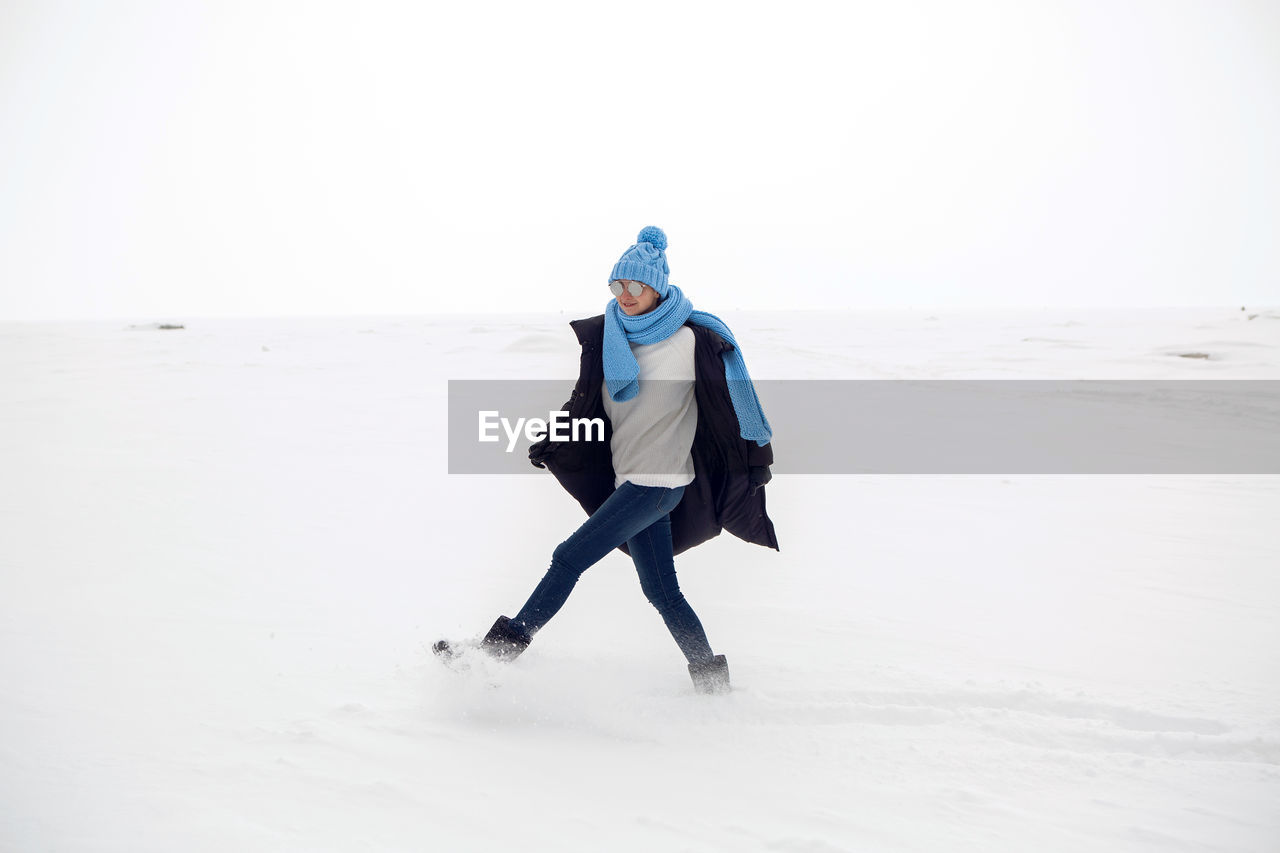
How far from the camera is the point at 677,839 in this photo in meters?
2.45

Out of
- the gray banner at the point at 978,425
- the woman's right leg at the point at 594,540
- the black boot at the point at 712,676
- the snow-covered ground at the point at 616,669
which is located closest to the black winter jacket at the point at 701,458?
the woman's right leg at the point at 594,540

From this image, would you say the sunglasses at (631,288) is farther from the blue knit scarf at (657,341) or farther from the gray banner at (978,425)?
the gray banner at (978,425)

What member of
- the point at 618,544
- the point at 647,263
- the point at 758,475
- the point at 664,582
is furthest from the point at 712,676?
the point at 647,263

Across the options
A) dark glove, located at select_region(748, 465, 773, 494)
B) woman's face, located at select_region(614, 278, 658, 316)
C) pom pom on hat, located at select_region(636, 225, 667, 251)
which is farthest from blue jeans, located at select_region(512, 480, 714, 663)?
pom pom on hat, located at select_region(636, 225, 667, 251)

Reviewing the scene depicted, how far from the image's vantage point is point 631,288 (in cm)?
328

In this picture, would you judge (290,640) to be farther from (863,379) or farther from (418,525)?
(863,379)

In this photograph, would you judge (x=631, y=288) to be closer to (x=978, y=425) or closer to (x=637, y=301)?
(x=637, y=301)

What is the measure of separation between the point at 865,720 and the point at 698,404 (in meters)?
1.40

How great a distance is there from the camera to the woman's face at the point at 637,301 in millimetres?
3295

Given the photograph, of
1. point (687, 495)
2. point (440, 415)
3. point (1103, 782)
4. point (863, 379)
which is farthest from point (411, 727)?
point (863, 379)

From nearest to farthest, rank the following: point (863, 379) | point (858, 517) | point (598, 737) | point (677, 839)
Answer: point (677, 839)
point (598, 737)
point (858, 517)
point (863, 379)

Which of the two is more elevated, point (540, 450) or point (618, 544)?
point (540, 450)

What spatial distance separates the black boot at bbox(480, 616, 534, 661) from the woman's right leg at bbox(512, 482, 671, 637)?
30 mm

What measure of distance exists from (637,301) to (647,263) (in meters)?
0.15
